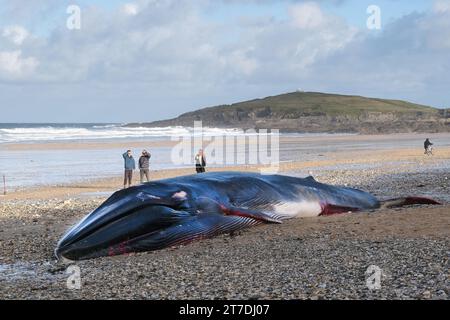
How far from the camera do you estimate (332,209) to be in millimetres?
14016

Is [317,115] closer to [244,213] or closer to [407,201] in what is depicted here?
[407,201]

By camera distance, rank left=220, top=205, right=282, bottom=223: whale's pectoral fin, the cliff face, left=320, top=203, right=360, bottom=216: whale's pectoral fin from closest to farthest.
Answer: left=220, top=205, right=282, bottom=223: whale's pectoral fin, left=320, top=203, right=360, bottom=216: whale's pectoral fin, the cliff face

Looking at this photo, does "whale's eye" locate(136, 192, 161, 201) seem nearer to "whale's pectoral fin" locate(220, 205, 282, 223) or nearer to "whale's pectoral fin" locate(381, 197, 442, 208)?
"whale's pectoral fin" locate(220, 205, 282, 223)

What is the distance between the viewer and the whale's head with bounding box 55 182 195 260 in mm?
9891

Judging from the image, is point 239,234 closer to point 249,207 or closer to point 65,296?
point 249,207

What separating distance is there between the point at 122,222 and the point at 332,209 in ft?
17.8

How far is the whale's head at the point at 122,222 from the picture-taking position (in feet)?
32.4

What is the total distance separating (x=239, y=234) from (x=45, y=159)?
106 feet

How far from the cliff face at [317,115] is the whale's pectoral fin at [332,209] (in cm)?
8555

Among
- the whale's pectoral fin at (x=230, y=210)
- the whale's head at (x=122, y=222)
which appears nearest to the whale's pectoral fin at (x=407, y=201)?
→ the whale's pectoral fin at (x=230, y=210)

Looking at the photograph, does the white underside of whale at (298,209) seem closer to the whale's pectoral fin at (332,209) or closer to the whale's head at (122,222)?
the whale's pectoral fin at (332,209)

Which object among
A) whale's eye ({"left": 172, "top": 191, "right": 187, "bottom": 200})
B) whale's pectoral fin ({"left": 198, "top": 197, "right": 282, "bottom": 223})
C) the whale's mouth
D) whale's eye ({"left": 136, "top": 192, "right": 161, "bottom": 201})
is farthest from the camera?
whale's pectoral fin ({"left": 198, "top": 197, "right": 282, "bottom": 223})

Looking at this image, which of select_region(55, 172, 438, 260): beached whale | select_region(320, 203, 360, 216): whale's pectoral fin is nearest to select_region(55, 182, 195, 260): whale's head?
select_region(55, 172, 438, 260): beached whale
